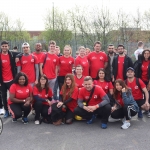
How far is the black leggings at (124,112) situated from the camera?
18.6 ft

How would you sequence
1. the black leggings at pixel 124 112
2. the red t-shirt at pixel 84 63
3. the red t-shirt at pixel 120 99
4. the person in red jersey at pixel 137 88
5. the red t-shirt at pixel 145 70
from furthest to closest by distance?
1. the red t-shirt at pixel 84 63
2. the red t-shirt at pixel 145 70
3. the person in red jersey at pixel 137 88
4. the red t-shirt at pixel 120 99
5. the black leggings at pixel 124 112

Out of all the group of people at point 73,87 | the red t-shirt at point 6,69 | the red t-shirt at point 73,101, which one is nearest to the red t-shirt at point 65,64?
the group of people at point 73,87

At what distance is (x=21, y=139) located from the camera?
4.96 m

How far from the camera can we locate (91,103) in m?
5.95

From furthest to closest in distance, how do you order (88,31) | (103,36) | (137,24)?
(137,24) → (88,31) → (103,36)

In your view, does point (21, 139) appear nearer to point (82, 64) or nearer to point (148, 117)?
point (82, 64)

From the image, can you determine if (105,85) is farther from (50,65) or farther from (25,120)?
(25,120)

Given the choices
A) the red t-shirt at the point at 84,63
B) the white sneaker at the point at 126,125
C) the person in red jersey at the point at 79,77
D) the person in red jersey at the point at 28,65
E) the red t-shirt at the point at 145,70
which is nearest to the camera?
the white sneaker at the point at 126,125

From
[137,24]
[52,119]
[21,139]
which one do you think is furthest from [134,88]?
[137,24]

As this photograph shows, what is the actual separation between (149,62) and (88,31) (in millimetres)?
19707

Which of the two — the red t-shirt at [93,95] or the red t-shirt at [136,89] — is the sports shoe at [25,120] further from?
the red t-shirt at [136,89]

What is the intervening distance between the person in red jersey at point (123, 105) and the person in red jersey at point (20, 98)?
2236 millimetres

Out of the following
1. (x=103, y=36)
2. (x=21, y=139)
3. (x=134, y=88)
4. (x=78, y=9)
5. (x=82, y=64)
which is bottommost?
(x=21, y=139)

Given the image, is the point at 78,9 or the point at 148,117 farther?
the point at 78,9
